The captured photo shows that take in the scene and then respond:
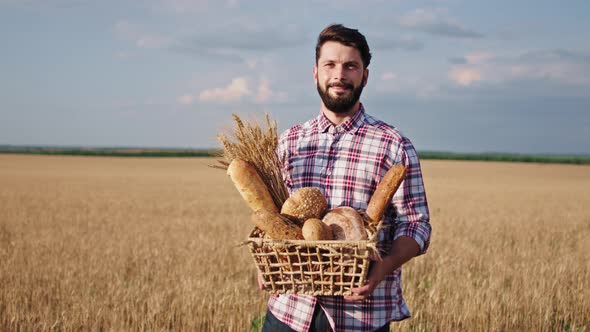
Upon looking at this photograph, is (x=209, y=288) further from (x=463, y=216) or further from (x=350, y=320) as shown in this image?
(x=463, y=216)

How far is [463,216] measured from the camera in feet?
54.1

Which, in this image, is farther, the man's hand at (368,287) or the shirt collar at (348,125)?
the shirt collar at (348,125)

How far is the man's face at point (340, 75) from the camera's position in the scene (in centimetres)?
271

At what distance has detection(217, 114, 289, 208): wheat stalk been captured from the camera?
2789 millimetres

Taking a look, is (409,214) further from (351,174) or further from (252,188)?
(252,188)

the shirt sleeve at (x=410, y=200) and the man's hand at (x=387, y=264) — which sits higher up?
the shirt sleeve at (x=410, y=200)

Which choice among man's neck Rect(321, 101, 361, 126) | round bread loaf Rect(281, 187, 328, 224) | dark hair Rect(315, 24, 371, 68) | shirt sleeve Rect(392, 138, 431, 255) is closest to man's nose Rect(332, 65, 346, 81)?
dark hair Rect(315, 24, 371, 68)

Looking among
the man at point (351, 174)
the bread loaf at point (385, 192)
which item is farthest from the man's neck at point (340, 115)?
the bread loaf at point (385, 192)

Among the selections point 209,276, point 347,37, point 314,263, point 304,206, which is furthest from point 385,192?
point 209,276

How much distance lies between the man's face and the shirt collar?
0.34 ft

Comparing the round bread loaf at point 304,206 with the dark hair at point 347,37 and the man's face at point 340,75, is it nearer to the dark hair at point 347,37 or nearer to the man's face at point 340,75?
the man's face at point 340,75

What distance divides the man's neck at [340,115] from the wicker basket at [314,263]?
2.33ft

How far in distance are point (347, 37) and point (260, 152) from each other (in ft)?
2.34

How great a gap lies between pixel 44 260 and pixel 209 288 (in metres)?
3.59
